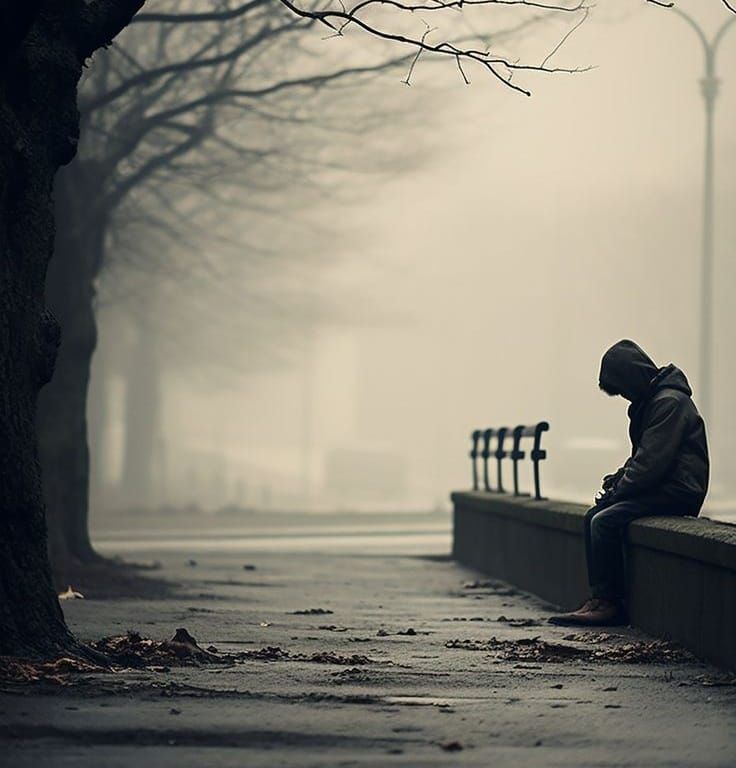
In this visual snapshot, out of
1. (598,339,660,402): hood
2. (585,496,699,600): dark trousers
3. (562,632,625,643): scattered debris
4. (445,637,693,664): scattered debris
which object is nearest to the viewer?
(445,637,693,664): scattered debris

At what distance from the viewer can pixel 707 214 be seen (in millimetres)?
38281

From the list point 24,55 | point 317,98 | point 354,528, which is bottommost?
point 354,528

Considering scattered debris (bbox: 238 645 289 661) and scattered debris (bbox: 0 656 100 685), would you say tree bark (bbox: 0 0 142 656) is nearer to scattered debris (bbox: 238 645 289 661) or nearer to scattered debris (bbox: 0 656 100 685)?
scattered debris (bbox: 0 656 100 685)

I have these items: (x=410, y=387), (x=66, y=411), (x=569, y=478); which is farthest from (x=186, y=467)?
(x=66, y=411)

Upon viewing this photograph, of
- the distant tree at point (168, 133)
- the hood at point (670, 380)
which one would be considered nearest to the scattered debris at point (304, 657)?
the hood at point (670, 380)

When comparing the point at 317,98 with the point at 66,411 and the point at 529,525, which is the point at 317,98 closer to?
the point at 66,411

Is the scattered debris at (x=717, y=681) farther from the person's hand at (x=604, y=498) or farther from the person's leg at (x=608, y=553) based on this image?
the person's hand at (x=604, y=498)

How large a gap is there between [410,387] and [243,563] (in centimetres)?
4906

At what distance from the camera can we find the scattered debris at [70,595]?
49.6 ft

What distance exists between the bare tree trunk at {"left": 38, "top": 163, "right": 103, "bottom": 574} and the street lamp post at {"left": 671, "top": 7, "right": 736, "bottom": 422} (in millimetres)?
20218

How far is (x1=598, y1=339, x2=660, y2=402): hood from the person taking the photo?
1176cm

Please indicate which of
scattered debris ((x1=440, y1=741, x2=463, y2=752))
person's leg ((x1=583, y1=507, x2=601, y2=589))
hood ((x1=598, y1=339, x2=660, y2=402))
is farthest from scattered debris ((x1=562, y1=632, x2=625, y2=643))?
scattered debris ((x1=440, y1=741, x2=463, y2=752))

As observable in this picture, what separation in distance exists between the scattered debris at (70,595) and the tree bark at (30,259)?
594 centimetres

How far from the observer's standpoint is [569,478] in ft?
182
